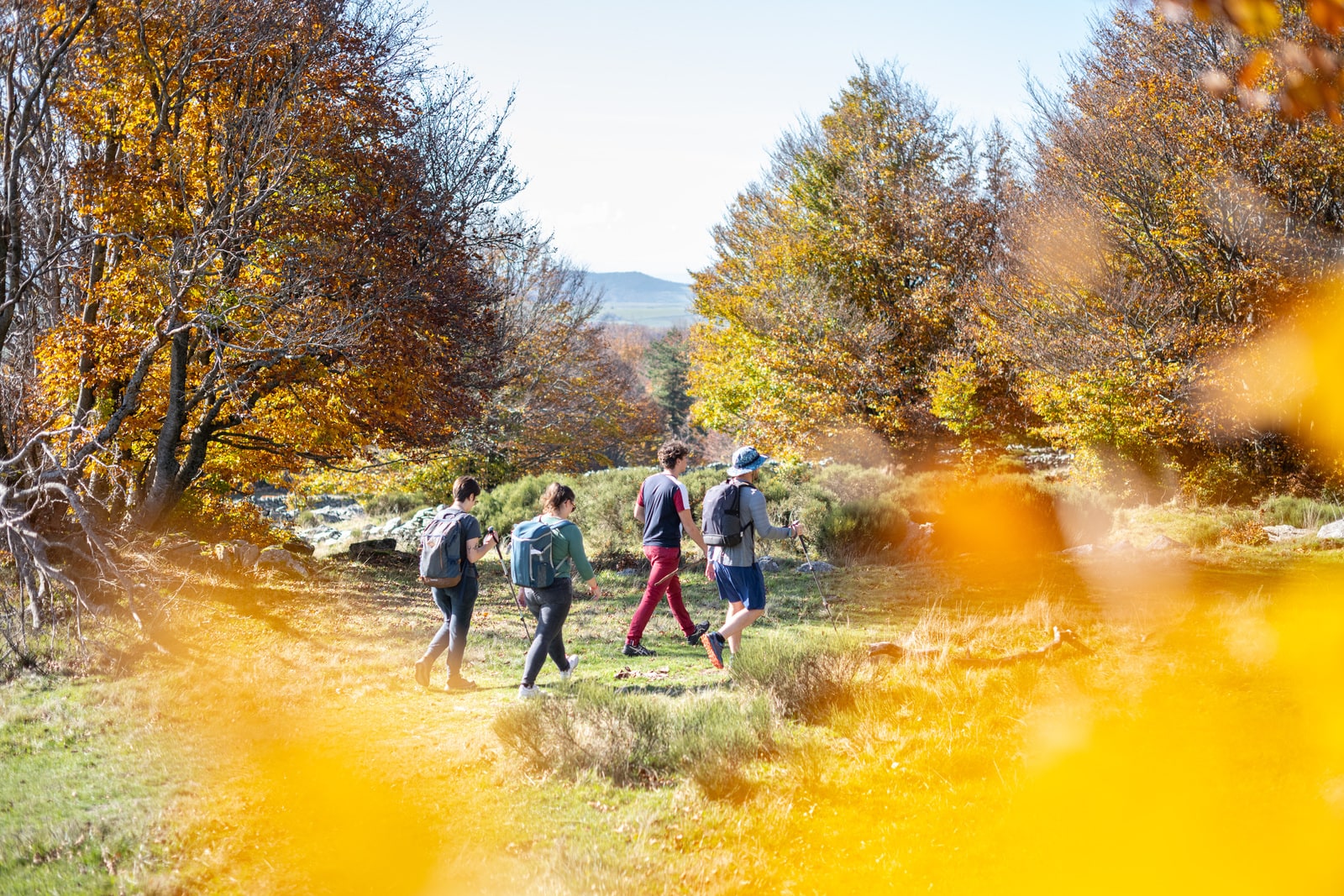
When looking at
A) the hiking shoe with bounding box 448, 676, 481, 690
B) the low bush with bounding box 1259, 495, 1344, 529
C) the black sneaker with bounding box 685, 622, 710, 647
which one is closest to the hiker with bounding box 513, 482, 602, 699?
the hiking shoe with bounding box 448, 676, 481, 690

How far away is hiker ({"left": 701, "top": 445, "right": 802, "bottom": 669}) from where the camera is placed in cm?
741

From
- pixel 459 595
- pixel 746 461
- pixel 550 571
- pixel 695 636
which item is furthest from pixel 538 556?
pixel 695 636

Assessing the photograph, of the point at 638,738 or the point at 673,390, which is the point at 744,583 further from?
the point at 673,390

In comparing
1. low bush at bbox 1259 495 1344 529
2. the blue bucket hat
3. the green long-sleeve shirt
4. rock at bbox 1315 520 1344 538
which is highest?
the blue bucket hat

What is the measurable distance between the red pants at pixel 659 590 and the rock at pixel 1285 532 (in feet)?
34.4

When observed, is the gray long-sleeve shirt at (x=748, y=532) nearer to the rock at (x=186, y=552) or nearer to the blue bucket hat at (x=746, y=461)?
the blue bucket hat at (x=746, y=461)

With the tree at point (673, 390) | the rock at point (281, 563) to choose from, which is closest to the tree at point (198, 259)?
the rock at point (281, 563)

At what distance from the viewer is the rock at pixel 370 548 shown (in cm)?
1706

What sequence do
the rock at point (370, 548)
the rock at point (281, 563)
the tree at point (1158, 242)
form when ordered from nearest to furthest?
1. the rock at point (281, 563)
2. the tree at point (1158, 242)
3. the rock at point (370, 548)

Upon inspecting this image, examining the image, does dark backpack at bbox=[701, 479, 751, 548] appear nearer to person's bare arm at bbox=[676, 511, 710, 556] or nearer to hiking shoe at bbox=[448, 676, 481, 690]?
person's bare arm at bbox=[676, 511, 710, 556]

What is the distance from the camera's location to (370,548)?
58.2ft

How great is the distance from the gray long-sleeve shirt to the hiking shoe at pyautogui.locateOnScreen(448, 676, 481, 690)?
8.03 feet

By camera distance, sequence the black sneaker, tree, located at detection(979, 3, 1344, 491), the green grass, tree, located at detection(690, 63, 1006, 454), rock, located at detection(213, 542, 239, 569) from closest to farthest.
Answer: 1. the green grass
2. the black sneaker
3. rock, located at detection(213, 542, 239, 569)
4. tree, located at detection(979, 3, 1344, 491)
5. tree, located at detection(690, 63, 1006, 454)

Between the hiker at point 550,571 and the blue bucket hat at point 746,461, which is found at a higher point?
the blue bucket hat at point 746,461
